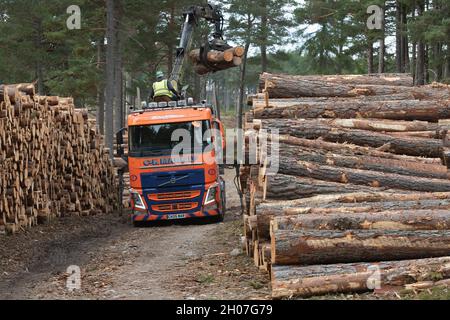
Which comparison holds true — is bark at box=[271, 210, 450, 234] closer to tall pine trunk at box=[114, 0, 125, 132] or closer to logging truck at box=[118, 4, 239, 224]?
logging truck at box=[118, 4, 239, 224]

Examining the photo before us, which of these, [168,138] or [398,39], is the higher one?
[398,39]

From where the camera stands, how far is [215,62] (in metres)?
16.0

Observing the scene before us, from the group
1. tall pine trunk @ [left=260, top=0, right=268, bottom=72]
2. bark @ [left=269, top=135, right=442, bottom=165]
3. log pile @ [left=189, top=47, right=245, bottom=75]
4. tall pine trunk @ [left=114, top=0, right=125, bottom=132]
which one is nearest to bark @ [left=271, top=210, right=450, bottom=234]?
bark @ [left=269, top=135, right=442, bottom=165]

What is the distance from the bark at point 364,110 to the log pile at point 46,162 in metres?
5.14

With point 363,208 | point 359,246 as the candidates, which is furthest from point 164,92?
point 359,246

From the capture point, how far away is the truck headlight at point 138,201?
47.4 feet

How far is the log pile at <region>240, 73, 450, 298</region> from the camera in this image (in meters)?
6.80

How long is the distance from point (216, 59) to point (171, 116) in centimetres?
236

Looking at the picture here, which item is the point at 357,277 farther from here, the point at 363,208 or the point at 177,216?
the point at 177,216

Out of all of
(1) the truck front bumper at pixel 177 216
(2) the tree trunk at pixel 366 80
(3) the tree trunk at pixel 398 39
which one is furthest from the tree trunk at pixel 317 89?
(3) the tree trunk at pixel 398 39

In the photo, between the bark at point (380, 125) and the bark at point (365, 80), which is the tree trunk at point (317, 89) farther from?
the bark at point (380, 125)

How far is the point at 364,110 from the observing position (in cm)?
1059
